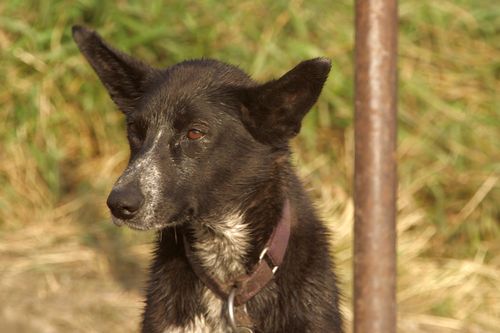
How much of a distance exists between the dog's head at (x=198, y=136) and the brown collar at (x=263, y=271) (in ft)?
0.65

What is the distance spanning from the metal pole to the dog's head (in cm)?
63

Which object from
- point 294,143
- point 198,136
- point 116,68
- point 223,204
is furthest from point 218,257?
point 294,143

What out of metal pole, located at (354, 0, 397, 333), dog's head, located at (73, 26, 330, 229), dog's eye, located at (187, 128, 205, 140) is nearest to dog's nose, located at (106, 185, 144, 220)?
dog's head, located at (73, 26, 330, 229)

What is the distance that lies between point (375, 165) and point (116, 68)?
4.90ft

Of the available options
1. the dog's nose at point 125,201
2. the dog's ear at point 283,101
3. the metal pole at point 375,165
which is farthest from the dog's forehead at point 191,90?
the metal pole at point 375,165

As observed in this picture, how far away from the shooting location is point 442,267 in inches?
241

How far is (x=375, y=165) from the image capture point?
2746mm

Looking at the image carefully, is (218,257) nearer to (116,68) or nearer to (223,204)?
(223,204)

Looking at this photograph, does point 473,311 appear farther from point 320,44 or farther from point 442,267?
point 320,44

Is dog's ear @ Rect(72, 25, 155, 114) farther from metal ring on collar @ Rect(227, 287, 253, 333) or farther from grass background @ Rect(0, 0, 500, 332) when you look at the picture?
grass background @ Rect(0, 0, 500, 332)

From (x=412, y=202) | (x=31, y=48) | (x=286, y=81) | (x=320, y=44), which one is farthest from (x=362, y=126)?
(x=31, y=48)

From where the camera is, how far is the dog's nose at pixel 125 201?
11.2 feet

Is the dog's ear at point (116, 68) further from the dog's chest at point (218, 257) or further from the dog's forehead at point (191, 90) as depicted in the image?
the dog's chest at point (218, 257)

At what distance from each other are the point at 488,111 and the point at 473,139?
0.34 m
